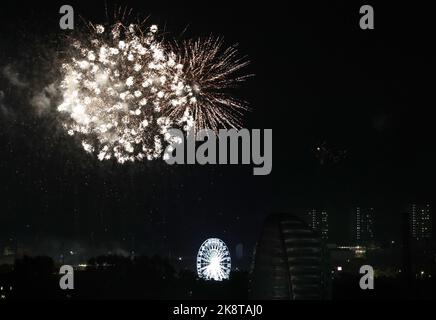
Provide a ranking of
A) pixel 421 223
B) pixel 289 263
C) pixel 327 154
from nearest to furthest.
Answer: pixel 289 263, pixel 327 154, pixel 421 223

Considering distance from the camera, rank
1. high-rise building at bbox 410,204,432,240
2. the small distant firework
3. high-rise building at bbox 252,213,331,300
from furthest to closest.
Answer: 1. high-rise building at bbox 410,204,432,240
2. the small distant firework
3. high-rise building at bbox 252,213,331,300

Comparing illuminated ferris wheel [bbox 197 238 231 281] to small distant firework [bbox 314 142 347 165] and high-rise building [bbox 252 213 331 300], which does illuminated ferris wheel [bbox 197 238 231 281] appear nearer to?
small distant firework [bbox 314 142 347 165]

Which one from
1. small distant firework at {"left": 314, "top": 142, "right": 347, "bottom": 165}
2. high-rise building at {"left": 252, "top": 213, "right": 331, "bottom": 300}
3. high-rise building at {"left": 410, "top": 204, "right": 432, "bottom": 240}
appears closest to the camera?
high-rise building at {"left": 252, "top": 213, "right": 331, "bottom": 300}

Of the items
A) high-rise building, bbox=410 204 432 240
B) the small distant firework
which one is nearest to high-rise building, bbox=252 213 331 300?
the small distant firework

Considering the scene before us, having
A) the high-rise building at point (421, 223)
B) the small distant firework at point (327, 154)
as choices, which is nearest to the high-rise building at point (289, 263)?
the small distant firework at point (327, 154)

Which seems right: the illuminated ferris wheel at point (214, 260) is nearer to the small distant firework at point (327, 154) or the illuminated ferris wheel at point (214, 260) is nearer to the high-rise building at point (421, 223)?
the small distant firework at point (327, 154)

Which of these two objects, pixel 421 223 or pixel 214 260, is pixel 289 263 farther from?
pixel 421 223

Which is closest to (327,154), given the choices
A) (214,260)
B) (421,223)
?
(214,260)

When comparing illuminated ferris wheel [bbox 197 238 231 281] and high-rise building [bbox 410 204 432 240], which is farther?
high-rise building [bbox 410 204 432 240]

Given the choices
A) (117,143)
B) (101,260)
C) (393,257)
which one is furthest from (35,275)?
(393,257)

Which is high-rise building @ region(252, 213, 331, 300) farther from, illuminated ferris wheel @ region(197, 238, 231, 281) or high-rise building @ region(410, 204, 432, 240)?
high-rise building @ region(410, 204, 432, 240)

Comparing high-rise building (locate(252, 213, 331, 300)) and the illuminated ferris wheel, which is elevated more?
high-rise building (locate(252, 213, 331, 300))

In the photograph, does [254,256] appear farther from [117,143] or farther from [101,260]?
[101,260]
